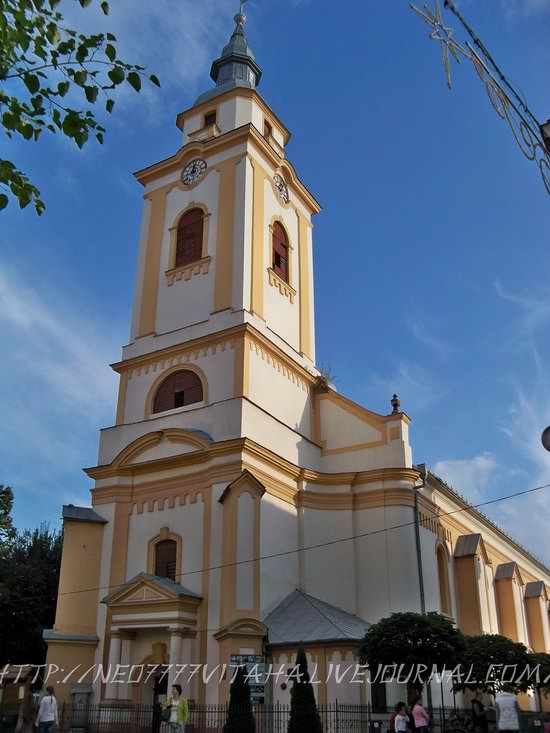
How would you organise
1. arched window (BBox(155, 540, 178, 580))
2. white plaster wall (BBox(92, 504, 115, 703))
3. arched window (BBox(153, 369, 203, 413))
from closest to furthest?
white plaster wall (BBox(92, 504, 115, 703))
arched window (BBox(155, 540, 178, 580))
arched window (BBox(153, 369, 203, 413))

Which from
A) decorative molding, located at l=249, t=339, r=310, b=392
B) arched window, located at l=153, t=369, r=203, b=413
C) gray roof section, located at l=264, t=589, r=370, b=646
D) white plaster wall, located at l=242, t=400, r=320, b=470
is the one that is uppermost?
decorative molding, located at l=249, t=339, r=310, b=392

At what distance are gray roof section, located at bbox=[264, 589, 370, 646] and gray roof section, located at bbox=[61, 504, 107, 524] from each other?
6718 mm

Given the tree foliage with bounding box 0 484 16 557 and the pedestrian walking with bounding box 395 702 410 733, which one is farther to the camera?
the tree foliage with bounding box 0 484 16 557

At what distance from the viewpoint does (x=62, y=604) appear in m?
23.4

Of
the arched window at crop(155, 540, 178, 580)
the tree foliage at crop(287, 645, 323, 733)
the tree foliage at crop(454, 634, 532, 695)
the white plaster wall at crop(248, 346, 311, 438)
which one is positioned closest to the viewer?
the tree foliage at crop(287, 645, 323, 733)

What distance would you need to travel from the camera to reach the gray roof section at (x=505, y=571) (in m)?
36.2

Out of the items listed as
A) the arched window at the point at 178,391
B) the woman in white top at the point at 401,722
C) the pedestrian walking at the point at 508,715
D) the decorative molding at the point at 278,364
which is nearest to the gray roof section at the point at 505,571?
the decorative molding at the point at 278,364

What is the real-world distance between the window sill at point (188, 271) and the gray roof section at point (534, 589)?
2671 cm

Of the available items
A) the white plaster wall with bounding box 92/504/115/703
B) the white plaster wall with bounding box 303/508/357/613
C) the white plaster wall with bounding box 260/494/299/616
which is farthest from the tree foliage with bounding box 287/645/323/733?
the white plaster wall with bounding box 92/504/115/703

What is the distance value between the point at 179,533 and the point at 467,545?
45.2ft

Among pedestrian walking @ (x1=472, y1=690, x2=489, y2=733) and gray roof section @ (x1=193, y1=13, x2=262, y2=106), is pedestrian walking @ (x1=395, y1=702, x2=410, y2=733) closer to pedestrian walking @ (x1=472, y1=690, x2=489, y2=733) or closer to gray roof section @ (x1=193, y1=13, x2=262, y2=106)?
pedestrian walking @ (x1=472, y1=690, x2=489, y2=733)

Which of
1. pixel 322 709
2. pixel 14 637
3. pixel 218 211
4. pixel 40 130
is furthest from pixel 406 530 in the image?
pixel 40 130

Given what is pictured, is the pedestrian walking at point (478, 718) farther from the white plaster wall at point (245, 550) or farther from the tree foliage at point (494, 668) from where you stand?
the white plaster wall at point (245, 550)

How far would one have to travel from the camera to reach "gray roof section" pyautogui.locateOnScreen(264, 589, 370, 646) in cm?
2058
